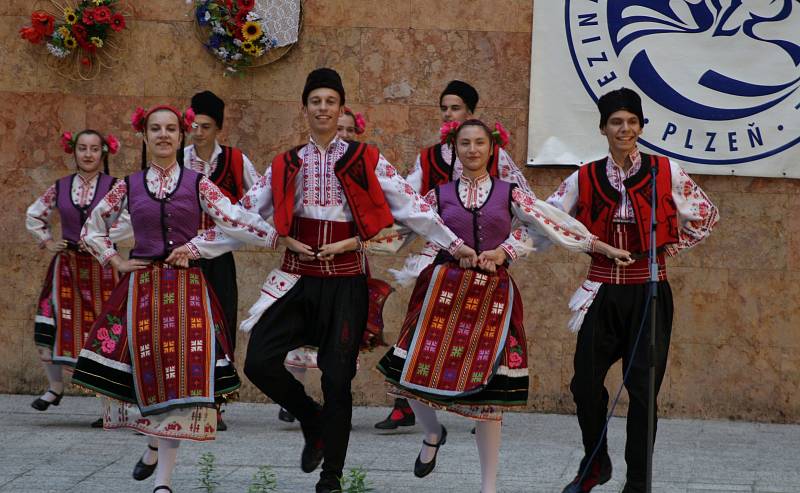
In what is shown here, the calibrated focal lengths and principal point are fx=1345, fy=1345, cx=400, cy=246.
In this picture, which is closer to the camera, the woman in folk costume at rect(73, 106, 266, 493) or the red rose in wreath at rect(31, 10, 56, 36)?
the woman in folk costume at rect(73, 106, 266, 493)

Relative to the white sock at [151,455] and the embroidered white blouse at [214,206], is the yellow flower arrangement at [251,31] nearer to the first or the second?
the embroidered white blouse at [214,206]

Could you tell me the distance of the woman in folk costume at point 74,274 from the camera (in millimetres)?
8547

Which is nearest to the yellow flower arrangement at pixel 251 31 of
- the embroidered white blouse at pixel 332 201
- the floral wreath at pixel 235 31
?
the floral wreath at pixel 235 31

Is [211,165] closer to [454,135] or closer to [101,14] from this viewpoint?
[101,14]

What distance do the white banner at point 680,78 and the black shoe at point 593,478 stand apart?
3179 millimetres

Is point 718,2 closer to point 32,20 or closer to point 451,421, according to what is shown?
point 451,421

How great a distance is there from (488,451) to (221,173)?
2.97 meters

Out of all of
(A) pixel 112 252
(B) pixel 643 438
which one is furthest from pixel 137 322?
(B) pixel 643 438

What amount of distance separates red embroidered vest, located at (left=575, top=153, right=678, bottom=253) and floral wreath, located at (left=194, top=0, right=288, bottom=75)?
3510 millimetres

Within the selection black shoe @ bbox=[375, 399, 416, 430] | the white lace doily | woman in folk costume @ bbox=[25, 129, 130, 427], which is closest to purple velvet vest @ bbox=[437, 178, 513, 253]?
black shoe @ bbox=[375, 399, 416, 430]

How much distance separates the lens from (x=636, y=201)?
20.5 ft

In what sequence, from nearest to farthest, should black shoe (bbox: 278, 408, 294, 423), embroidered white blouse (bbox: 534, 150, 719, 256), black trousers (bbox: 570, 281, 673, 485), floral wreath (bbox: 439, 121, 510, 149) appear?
black trousers (bbox: 570, 281, 673, 485) < embroidered white blouse (bbox: 534, 150, 719, 256) < floral wreath (bbox: 439, 121, 510, 149) < black shoe (bbox: 278, 408, 294, 423)

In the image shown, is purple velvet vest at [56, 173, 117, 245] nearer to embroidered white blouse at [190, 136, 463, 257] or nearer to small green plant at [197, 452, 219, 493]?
small green plant at [197, 452, 219, 493]

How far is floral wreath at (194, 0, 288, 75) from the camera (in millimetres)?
9219
